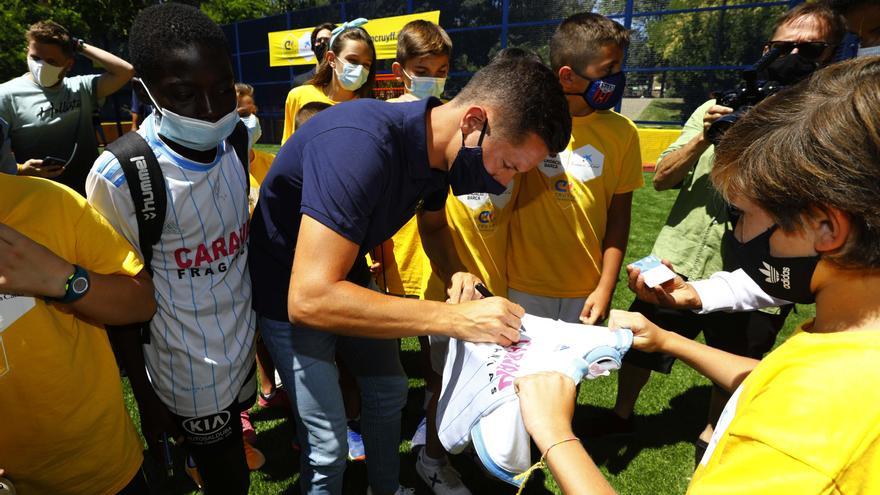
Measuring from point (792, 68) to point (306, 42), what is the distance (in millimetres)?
19269

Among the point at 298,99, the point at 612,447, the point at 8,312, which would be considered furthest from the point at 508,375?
the point at 298,99

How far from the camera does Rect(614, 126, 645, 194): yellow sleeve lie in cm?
271

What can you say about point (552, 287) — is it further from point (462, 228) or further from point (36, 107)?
point (36, 107)

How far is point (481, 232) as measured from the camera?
2.68 metres

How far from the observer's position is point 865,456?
81 cm

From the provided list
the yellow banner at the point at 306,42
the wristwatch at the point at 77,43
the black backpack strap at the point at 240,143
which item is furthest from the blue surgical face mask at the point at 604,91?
the yellow banner at the point at 306,42

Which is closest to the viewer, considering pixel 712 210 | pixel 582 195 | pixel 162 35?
pixel 162 35

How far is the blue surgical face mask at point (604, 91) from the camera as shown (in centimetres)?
256

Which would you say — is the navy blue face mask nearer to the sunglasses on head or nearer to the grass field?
the sunglasses on head

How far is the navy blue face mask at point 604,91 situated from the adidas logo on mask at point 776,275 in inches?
61.4

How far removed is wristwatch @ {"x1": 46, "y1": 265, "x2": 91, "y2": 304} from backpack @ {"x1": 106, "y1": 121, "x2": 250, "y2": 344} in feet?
1.09

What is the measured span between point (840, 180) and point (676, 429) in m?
3.00

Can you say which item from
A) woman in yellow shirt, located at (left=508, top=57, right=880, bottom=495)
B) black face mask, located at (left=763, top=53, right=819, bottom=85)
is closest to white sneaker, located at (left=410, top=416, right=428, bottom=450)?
woman in yellow shirt, located at (left=508, top=57, right=880, bottom=495)

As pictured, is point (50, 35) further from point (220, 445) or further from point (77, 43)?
point (220, 445)
